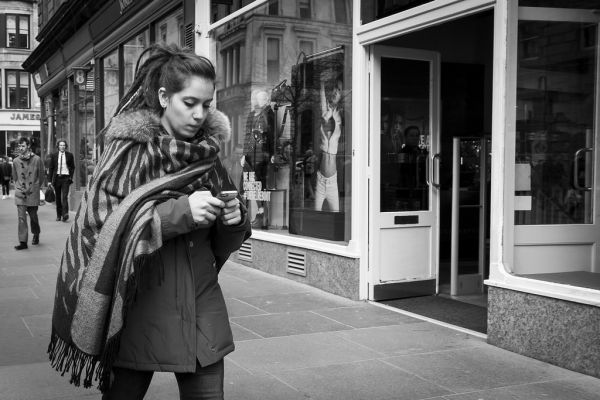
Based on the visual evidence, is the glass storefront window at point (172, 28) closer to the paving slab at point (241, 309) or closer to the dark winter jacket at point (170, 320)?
the paving slab at point (241, 309)

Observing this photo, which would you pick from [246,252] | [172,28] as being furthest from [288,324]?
[172,28]

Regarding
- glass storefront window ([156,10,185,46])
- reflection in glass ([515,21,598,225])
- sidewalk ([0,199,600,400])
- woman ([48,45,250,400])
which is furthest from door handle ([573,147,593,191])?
glass storefront window ([156,10,185,46])

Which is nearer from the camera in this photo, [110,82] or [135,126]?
[135,126]

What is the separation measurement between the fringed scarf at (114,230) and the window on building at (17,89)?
156ft

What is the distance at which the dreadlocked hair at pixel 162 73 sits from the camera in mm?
2508

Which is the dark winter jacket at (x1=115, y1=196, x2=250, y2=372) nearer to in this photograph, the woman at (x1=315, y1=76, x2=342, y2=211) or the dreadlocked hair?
the dreadlocked hair

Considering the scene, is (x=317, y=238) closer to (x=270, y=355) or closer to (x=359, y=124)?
(x=359, y=124)

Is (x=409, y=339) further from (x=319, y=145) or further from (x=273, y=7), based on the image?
(x=273, y=7)

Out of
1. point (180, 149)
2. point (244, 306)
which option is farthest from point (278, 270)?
point (180, 149)

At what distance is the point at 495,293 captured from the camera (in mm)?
5328

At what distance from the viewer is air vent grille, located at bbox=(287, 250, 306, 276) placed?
802 centimetres

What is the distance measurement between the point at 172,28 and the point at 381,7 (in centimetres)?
582

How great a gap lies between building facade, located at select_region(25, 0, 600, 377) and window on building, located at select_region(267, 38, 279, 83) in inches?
1.2

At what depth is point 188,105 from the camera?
8.25ft
